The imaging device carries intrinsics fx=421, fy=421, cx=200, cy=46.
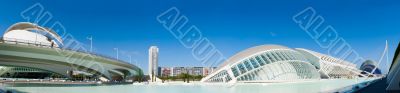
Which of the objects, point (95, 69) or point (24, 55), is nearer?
point (24, 55)

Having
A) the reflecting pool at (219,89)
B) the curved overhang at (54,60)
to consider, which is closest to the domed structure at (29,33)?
the curved overhang at (54,60)

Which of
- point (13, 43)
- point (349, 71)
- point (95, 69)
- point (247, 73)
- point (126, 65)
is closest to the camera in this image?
point (247, 73)

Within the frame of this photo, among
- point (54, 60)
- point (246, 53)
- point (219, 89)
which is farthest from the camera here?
point (54, 60)

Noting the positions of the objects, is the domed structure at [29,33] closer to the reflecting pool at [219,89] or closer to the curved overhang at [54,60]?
the curved overhang at [54,60]

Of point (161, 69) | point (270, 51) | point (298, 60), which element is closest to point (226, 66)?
point (270, 51)

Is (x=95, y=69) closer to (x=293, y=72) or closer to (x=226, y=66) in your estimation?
(x=226, y=66)

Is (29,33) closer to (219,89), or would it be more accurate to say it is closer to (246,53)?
(246,53)

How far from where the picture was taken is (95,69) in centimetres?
5909

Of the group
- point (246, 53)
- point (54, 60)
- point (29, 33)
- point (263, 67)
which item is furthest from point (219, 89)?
point (29, 33)

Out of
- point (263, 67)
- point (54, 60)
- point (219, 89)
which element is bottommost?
point (219, 89)

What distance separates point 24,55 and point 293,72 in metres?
27.8

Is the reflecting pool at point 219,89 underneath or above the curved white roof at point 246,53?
underneath

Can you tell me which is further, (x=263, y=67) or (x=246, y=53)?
(x=246, y=53)

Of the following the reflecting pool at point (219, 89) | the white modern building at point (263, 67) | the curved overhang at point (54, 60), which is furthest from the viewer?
the curved overhang at point (54, 60)
